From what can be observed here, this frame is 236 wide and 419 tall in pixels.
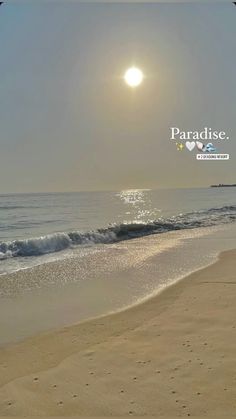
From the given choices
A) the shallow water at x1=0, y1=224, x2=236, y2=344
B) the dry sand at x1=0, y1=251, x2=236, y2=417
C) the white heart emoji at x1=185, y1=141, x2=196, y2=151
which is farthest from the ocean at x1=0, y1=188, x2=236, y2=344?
the white heart emoji at x1=185, y1=141, x2=196, y2=151

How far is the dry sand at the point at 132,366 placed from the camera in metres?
2.39

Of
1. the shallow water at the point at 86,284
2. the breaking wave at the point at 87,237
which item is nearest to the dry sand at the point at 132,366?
the shallow water at the point at 86,284

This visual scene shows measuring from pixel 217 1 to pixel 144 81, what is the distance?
1.79 m

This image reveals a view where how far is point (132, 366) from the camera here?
9.55 ft

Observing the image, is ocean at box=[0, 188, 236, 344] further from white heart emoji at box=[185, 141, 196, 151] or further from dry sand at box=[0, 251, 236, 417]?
white heart emoji at box=[185, 141, 196, 151]

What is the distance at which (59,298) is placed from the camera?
5.07 metres

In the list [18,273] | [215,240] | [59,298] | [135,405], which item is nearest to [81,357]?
[135,405]

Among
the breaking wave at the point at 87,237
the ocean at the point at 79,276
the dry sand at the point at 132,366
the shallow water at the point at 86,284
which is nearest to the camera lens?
the dry sand at the point at 132,366

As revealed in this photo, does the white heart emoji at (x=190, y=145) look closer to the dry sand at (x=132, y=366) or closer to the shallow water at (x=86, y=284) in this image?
the shallow water at (x=86, y=284)

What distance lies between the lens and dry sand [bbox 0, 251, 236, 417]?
2389 millimetres

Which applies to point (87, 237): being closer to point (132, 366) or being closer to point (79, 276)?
point (79, 276)

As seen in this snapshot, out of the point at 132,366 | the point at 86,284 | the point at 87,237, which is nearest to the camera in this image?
the point at 132,366

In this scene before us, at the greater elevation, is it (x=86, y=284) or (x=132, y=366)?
(x=132, y=366)

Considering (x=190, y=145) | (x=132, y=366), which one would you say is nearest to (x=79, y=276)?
(x=132, y=366)
